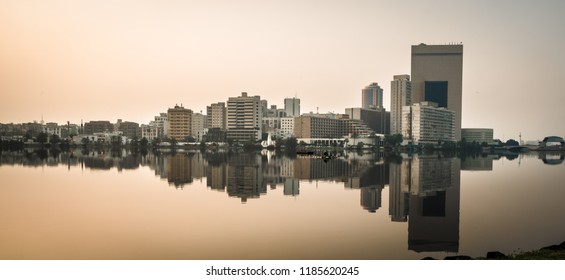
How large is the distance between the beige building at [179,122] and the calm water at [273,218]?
47.2 metres

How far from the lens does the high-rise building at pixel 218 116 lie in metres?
63.5

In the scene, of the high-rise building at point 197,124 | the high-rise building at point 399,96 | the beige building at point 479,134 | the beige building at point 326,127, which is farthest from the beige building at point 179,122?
the beige building at point 479,134

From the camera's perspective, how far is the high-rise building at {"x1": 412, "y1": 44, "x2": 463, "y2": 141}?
6962 centimetres

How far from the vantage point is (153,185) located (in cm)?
1778

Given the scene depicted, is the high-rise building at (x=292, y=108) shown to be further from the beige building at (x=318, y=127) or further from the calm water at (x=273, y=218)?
the calm water at (x=273, y=218)

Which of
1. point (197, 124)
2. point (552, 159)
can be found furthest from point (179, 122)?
point (552, 159)

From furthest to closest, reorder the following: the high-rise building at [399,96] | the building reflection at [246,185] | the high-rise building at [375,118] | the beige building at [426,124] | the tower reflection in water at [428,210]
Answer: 1. the high-rise building at [399,96]
2. the high-rise building at [375,118]
3. the beige building at [426,124]
4. the building reflection at [246,185]
5. the tower reflection in water at [428,210]

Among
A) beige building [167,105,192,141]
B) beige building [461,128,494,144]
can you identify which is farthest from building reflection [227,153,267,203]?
beige building [461,128,494,144]

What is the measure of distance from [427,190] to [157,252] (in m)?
10.8

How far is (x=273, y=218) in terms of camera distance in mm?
11102

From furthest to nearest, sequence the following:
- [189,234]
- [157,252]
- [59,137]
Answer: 1. [59,137]
2. [189,234]
3. [157,252]

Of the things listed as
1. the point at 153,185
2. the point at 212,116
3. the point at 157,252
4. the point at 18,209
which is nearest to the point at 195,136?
the point at 212,116

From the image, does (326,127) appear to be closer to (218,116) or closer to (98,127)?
(218,116)
